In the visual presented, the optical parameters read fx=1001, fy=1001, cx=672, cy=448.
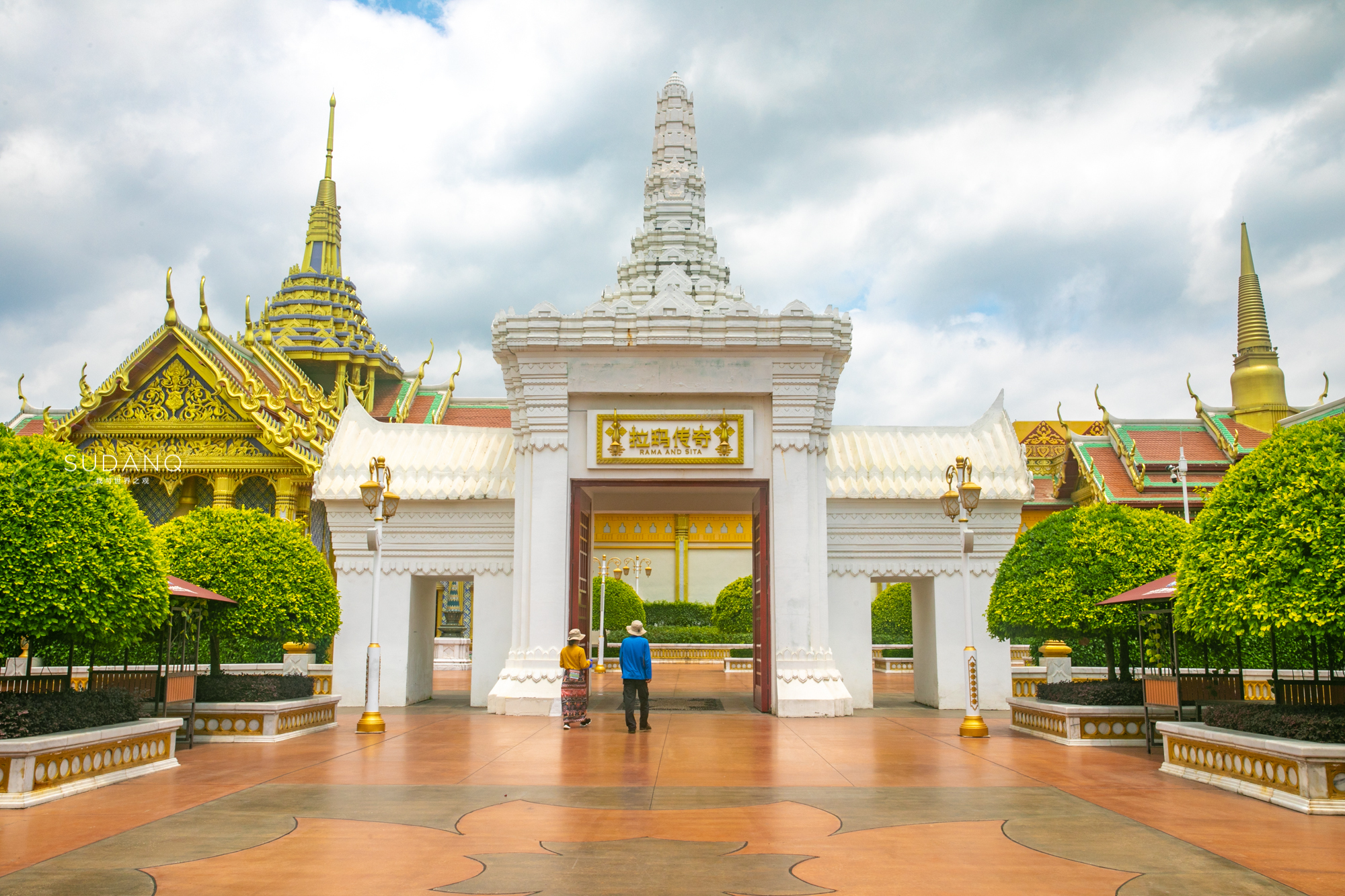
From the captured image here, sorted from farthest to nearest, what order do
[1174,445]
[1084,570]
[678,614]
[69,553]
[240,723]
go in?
[678,614] → [1174,445] → [1084,570] → [240,723] → [69,553]

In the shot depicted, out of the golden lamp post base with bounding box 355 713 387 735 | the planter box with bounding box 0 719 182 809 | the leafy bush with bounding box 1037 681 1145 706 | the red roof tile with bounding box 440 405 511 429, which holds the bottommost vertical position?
the golden lamp post base with bounding box 355 713 387 735

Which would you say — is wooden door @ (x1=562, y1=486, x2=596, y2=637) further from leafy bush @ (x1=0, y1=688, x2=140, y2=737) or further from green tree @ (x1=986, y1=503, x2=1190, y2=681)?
leafy bush @ (x1=0, y1=688, x2=140, y2=737)

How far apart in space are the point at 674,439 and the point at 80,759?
10.1m

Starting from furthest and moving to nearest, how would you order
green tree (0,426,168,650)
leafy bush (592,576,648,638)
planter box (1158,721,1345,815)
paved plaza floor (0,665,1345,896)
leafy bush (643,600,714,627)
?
leafy bush (643,600,714,627) → leafy bush (592,576,648,638) → green tree (0,426,168,650) → planter box (1158,721,1345,815) → paved plaza floor (0,665,1345,896)

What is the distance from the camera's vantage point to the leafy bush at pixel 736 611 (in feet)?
119

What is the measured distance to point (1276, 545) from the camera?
29.7ft

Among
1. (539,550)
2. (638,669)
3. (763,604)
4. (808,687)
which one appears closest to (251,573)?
(539,550)

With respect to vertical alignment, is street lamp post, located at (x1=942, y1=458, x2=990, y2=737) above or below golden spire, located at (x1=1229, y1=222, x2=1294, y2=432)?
below

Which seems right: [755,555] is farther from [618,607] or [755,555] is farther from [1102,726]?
[618,607]

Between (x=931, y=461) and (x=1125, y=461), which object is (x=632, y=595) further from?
(x=931, y=461)

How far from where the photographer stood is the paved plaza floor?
614 cm

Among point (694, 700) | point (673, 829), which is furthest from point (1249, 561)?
point (694, 700)

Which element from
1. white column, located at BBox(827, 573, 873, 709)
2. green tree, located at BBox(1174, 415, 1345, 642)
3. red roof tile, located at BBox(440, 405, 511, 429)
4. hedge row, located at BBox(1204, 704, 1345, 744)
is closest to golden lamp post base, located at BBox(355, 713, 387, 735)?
white column, located at BBox(827, 573, 873, 709)

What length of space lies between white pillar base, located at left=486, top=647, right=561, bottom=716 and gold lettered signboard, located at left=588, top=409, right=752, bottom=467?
3376mm
